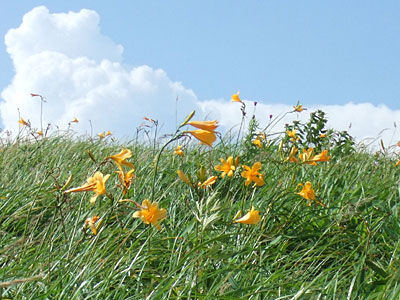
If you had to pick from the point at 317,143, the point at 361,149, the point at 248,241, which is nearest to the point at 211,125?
the point at 248,241

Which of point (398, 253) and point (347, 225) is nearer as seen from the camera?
point (398, 253)

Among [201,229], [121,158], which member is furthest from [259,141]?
[121,158]

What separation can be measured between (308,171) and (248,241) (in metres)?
1.54

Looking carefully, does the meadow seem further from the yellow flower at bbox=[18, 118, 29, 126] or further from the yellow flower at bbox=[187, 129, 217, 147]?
the yellow flower at bbox=[18, 118, 29, 126]

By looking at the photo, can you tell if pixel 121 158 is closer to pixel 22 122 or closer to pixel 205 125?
pixel 205 125

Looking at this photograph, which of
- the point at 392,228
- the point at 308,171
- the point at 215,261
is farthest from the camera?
the point at 308,171

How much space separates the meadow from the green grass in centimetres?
1

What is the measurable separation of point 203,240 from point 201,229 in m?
0.32

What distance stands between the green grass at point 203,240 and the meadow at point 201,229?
10mm

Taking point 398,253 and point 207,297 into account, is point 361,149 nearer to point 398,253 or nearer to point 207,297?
point 398,253

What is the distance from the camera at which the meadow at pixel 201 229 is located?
78.2 inches

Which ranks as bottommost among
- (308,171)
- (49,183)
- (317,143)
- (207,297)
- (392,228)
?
(207,297)

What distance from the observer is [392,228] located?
2.98m

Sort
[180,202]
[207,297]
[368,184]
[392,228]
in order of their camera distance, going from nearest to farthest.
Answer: [207,297]
[392,228]
[180,202]
[368,184]
